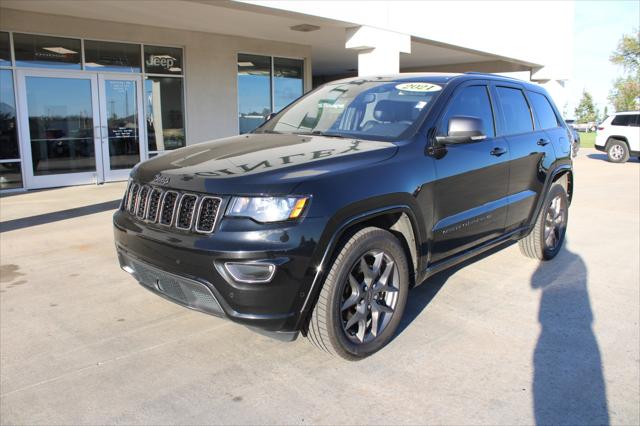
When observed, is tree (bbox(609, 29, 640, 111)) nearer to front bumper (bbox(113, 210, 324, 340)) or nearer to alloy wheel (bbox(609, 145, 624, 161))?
alloy wheel (bbox(609, 145, 624, 161))

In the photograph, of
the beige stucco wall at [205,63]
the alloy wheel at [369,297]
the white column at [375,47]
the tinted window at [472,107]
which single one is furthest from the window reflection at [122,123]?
the alloy wheel at [369,297]

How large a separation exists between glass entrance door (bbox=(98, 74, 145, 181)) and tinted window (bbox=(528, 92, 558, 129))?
927 cm

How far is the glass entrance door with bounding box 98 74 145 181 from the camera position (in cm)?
1167

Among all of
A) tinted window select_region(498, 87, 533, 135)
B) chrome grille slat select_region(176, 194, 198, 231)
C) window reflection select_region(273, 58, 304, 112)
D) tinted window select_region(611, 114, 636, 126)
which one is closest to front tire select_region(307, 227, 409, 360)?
chrome grille slat select_region(176, 194, 198, 231)

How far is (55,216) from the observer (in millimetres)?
8086

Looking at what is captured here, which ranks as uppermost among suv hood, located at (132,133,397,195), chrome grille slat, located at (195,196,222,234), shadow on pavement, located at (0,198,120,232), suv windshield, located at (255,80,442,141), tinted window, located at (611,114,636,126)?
tinted window, located at (611,114,636,126)

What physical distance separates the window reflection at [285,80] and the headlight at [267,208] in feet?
40.5

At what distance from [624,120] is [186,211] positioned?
2036 cm

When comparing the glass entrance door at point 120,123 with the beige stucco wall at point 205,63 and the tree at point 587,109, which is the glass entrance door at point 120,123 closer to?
the beige stucco wall at point 205,63

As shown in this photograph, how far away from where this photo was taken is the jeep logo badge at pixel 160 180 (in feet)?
10.7

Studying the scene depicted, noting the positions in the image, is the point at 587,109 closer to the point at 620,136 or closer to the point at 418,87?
the point at 620,136

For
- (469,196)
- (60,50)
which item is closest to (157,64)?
(60,50)

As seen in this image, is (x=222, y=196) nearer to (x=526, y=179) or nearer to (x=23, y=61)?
(x=526, y=179)

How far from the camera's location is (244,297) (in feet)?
9.39
